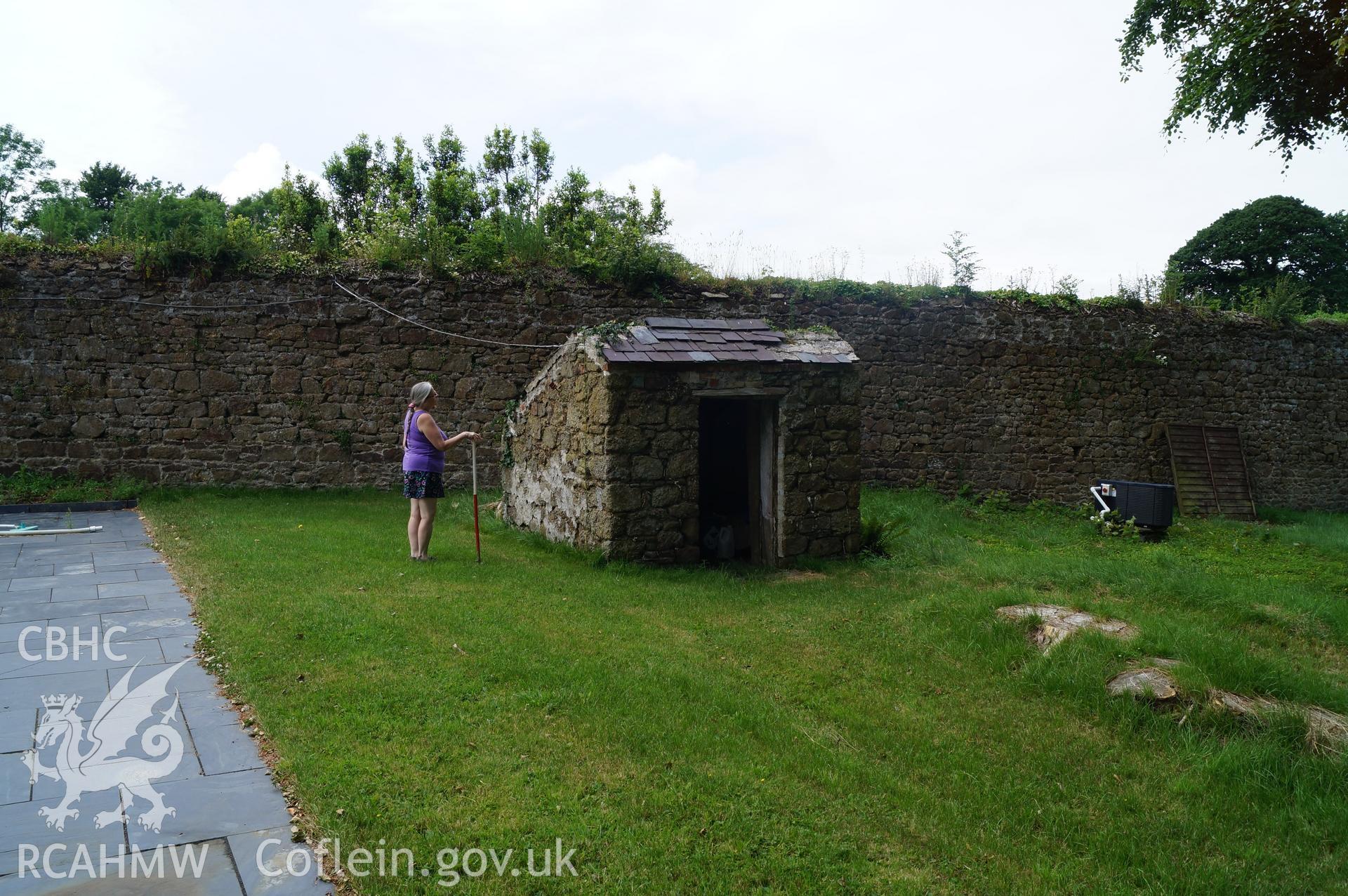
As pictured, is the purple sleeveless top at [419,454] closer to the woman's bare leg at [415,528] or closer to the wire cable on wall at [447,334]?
the woman's bare leg at [415,528]

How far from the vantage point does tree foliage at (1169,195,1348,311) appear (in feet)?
94.6

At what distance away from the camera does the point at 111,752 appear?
11.4 ft

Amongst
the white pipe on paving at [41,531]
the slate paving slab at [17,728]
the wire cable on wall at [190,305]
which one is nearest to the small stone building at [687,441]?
the slate paving slab at [17,728]

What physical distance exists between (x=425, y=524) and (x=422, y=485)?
1.16 ft

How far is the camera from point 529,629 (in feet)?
17.8

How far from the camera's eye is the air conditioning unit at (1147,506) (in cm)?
1109

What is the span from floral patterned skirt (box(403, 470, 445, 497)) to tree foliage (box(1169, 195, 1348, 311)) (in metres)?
29.6

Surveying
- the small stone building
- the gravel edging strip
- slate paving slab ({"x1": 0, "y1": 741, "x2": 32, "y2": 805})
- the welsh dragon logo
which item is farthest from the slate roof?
the gravel edging strip

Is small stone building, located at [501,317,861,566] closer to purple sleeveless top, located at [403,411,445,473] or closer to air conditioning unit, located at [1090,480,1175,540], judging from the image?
purple sleeveless top, located at [403,411,445,473]

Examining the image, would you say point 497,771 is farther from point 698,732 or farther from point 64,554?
point 64,554

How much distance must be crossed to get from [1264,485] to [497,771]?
1829cm

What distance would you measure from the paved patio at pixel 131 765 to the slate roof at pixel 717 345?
4.17 m

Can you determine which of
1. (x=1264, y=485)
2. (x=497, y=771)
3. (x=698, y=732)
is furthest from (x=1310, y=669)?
(x=1264, y=485)

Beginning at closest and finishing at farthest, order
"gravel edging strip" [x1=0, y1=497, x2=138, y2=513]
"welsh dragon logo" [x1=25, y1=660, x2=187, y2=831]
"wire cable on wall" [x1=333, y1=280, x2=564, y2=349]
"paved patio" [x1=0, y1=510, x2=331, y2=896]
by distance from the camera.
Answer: "paved patio" [x1=0, y1=510, x2=331, y2=896] < "welsh dragon logo" [x1=25, y1=660, x2=187, y2=831] < "gravel edging strip" [x1=0, y1=497, x2=138, y2=513] < "wire cable on wall" [x1=333, y1=280, x2=564, y2=349]
